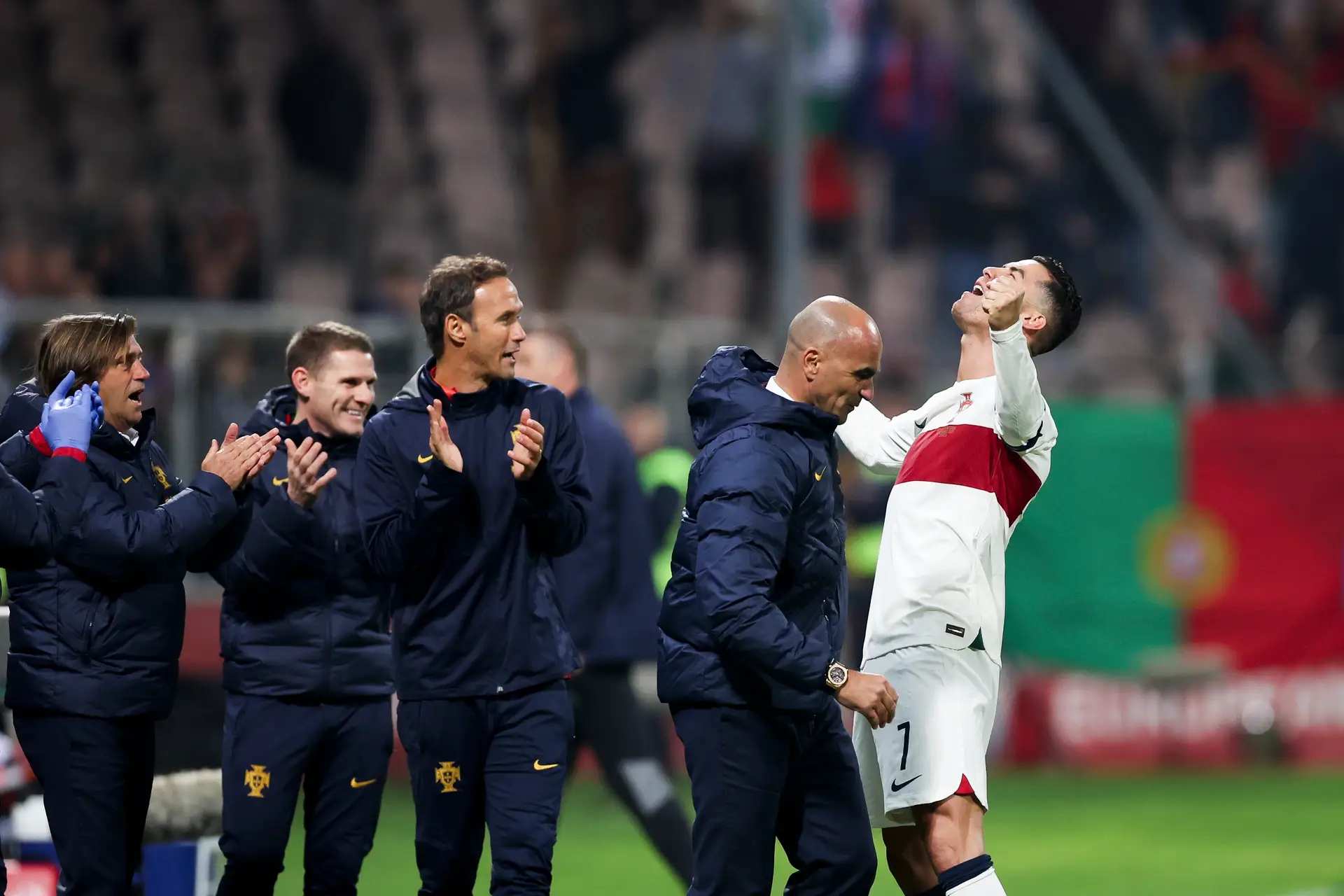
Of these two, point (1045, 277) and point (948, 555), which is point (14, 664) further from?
point (1045, 277)

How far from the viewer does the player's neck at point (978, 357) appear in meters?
5.96

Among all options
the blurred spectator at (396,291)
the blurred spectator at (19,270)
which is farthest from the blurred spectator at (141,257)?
the blurred spectator at (396,291)

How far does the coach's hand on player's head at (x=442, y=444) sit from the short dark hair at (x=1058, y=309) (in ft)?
5.70

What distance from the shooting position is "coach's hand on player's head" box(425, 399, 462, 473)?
5.46 metres

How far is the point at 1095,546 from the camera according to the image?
1422 cm

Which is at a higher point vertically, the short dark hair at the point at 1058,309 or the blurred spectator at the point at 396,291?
the blurred spectator at the point at 396,291

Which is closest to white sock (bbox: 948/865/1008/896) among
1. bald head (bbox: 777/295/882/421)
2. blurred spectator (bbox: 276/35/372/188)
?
bald head (bbox: 777/295/882/421)

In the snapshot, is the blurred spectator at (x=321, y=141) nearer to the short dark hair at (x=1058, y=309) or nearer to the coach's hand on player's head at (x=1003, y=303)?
the short dark hair at (x=1058, y=309)

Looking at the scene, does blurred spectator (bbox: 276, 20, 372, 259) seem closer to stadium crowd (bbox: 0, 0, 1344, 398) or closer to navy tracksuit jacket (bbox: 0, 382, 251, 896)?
stadium crowd (bbox: 0, 0, 1344, 398)

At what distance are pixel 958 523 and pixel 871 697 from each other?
2.93 ft

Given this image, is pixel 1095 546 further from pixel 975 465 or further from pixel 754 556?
pixel 754 556

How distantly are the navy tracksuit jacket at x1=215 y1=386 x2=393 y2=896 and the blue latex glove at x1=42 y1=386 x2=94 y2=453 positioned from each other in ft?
2.38

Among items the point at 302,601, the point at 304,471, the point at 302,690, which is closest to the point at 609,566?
the point at 302,601

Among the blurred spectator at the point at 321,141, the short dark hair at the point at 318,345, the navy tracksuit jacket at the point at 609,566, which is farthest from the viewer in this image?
the blurred spectator at the point at 321,141
